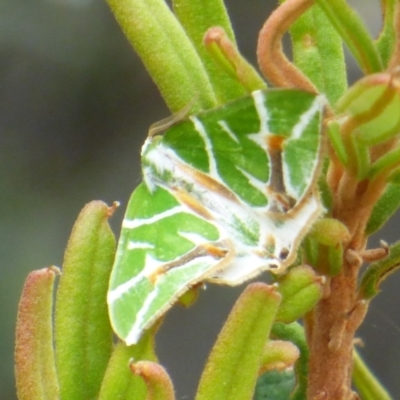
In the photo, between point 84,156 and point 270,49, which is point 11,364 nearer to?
point 84,156

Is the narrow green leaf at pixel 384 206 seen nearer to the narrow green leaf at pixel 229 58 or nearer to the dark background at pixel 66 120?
the narrow green leaf at pixel 229 58

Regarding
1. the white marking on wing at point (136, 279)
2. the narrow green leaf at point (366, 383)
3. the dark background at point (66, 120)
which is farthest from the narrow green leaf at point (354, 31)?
the dark background at point (66, 120)

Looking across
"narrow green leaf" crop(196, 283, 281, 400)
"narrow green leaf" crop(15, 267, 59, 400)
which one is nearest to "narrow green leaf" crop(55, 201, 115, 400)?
"narrow green leaf" crop(15, 267, 59, 400)

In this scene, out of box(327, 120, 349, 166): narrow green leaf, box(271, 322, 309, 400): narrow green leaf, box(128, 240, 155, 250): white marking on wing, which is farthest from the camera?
box(271, 322, 309, 400): narrow green leaf

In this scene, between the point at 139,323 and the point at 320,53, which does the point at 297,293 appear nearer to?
the point at 139,323

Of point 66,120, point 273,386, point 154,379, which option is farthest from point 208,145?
point 66,120

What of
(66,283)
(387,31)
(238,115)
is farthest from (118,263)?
(387,31)

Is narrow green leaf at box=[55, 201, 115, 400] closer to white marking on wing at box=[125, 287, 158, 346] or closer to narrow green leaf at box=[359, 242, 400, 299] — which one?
white marking on wing at box=[125, 287, 158, 346]
